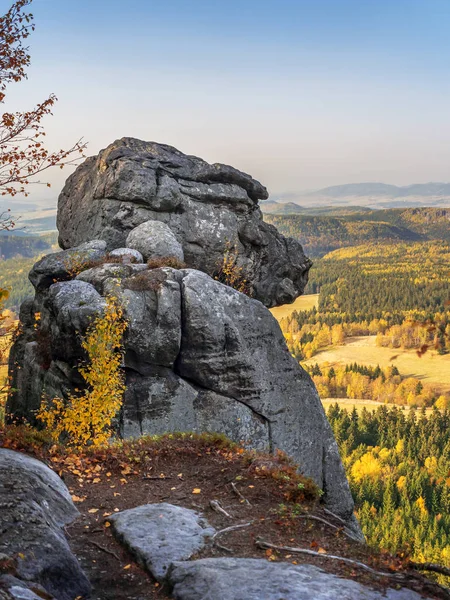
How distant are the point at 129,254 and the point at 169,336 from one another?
5269 mm

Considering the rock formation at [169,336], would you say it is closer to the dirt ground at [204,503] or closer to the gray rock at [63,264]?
the gray rock at [63,264]

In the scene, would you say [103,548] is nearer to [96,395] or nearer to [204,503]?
[204,503]

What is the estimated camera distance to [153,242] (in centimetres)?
2659

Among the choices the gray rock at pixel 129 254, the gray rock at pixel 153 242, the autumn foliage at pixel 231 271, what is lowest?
the autumn foliage at pixel 231 271

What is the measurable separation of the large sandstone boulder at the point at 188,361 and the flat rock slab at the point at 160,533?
10349 mm

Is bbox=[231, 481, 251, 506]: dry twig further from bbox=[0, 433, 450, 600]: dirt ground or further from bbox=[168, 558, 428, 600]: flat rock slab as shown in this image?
Result: bbox=[168, 558, 428, 600]: flat rock slab

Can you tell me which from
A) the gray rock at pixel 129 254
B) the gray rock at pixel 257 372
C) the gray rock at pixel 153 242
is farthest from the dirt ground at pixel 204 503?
the gray rock at pixel 153 242

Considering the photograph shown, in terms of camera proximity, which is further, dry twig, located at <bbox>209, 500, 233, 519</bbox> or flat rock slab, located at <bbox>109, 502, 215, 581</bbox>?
dry twig, located at <bbox>209, 500, 233, 519</bbox>

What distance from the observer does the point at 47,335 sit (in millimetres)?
24469

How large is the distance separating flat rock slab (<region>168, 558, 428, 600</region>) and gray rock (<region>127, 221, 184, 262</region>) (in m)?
18.7

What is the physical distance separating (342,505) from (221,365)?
28.5 feet

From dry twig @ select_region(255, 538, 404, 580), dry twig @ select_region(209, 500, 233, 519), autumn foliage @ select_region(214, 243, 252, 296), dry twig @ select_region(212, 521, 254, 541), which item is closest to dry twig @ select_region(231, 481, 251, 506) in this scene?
dry twig @ select_region(209, 500, 233, 519)

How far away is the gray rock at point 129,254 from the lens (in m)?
25.1

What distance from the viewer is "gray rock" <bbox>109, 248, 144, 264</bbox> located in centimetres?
2509
